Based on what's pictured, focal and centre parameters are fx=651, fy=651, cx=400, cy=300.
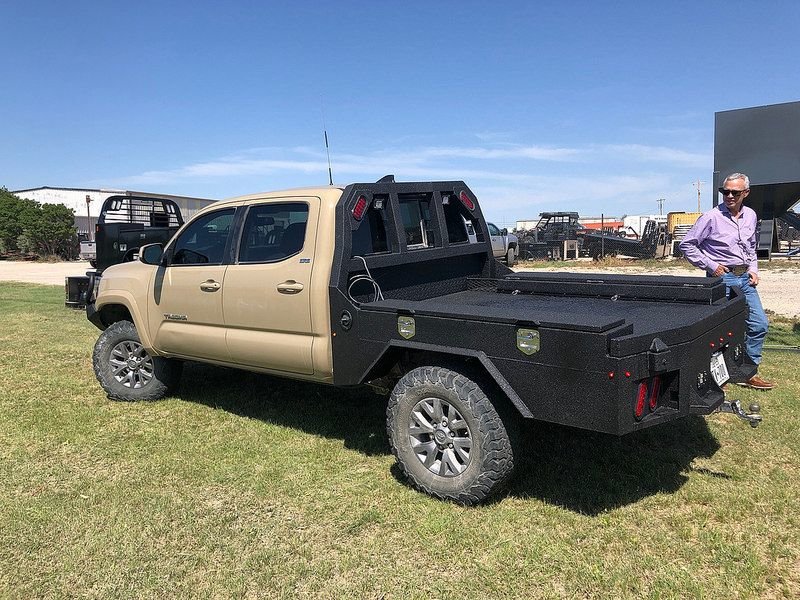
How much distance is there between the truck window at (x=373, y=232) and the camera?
4.51m

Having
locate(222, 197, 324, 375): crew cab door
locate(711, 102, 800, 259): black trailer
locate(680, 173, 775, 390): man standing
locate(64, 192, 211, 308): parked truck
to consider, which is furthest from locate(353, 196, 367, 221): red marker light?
locate(64, 192, 211, 308): parked truck

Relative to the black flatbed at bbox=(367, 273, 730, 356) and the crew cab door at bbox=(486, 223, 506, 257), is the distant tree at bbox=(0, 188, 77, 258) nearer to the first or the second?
the crew cab door at bbox=(486, 223, 506, 257)

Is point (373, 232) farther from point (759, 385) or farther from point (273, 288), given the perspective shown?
point (759, 385)

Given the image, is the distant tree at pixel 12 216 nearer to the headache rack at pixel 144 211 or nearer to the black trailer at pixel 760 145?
the headache rack at pixel 144 211

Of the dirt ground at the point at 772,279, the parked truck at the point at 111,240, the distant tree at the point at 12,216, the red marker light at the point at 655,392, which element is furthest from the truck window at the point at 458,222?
the distant tree at the point at 12,216

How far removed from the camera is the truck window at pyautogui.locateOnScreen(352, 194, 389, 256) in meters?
4.51

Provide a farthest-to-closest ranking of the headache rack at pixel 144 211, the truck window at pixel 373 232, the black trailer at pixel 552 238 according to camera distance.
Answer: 1. the black trailer at pixel 552 238
2. the headache rack at pixel 144 211
3. the truck window at pixel 373 232

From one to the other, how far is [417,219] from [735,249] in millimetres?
2734

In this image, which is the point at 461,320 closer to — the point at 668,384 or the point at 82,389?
the point at 668,384

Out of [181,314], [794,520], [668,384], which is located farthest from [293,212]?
[794,520]

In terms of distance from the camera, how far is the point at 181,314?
17.2 ft

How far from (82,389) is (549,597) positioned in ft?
16.9

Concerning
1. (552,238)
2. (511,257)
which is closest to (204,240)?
(511,257)

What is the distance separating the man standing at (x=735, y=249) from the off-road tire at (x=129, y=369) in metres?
4.67
